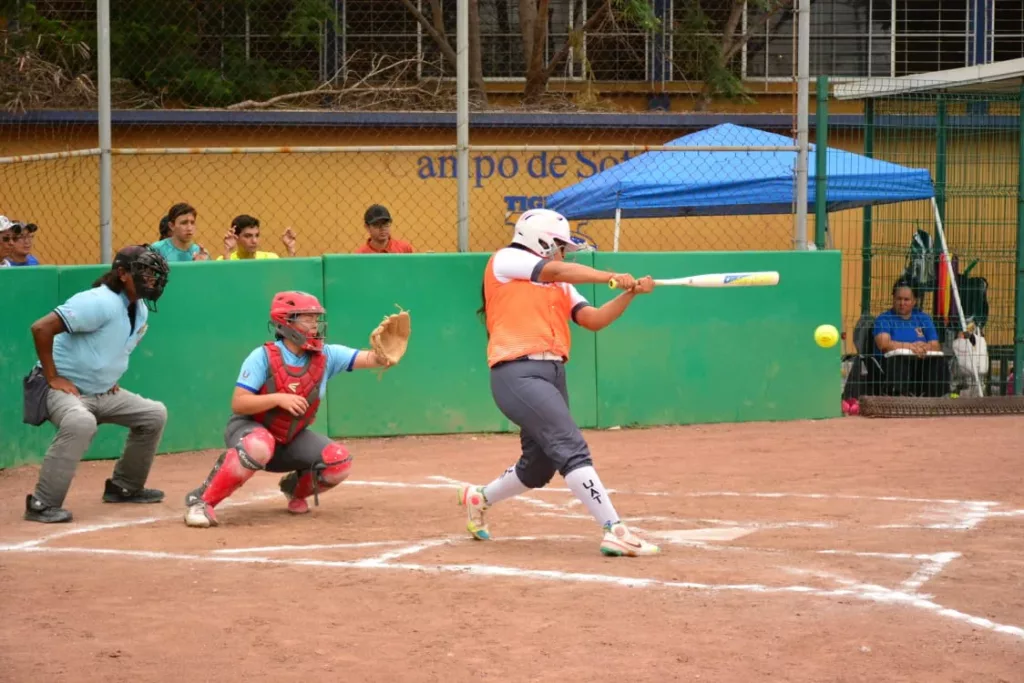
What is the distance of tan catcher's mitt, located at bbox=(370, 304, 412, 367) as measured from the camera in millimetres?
7738

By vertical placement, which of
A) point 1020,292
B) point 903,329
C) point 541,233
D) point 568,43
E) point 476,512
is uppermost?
point 568,43

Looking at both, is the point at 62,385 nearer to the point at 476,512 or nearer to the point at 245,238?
the point at 476,512

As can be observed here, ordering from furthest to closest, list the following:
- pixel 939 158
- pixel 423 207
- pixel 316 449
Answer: pixel 423 207
pixel 939 158
pixel 316 449

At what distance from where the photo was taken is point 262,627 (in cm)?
555

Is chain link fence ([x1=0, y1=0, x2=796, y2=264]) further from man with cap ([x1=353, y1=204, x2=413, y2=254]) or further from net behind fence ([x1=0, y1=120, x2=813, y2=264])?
man with cap ([x1=353, y1=204, x2=413, y2=254])

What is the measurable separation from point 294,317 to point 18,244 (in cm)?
345

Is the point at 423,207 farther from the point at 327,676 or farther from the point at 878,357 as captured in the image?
the point at 327,676

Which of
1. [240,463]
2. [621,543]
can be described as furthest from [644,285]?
[240,463]

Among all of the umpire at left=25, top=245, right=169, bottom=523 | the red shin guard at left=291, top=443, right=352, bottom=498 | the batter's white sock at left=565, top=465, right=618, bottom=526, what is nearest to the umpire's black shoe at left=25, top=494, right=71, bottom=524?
the umpire at left=25, top=245, right=169, bottom=523

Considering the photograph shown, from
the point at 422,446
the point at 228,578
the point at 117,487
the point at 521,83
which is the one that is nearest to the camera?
the point at 228,578

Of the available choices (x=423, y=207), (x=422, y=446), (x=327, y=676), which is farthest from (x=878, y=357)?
(x=327, y=676)

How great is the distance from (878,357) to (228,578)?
747cm

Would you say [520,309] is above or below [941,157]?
below

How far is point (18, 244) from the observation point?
401 inches
